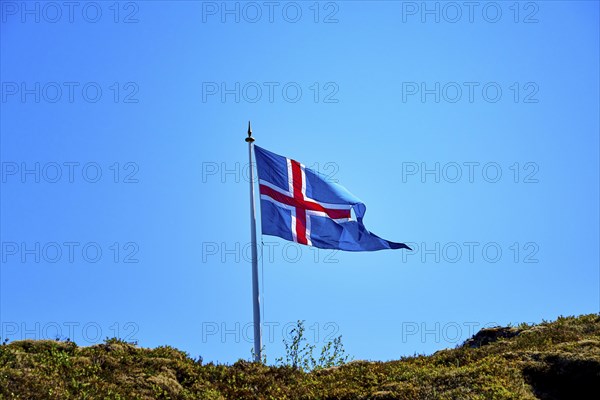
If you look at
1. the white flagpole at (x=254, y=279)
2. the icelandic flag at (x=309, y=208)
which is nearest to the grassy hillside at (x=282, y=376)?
the white flagpole at (x=254, y=279)

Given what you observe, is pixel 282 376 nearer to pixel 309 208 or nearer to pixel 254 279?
pixel 254 279

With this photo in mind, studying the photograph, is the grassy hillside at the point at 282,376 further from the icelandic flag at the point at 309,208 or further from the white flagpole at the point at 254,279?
the icelandic flag at the point at 309,208

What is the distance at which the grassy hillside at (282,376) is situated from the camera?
16859 millimetres

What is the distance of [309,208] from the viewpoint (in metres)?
25.0

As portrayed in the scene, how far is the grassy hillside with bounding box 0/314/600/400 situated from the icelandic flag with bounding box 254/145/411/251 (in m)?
5.30

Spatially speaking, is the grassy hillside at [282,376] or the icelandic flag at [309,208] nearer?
the grassy hillside at [282,376]

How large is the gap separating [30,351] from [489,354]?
11.0m

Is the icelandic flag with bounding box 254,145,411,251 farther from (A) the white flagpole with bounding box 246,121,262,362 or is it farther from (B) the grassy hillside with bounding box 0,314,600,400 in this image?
(B) the grassy hillside with bounding box 0,314,600,400

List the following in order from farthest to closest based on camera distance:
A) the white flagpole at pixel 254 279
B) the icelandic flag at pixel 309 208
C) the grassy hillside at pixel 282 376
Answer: the icelandic flag at pixel 309 208, the white flagpole at pixel 254 279, the grassy hillside at pixel 282 376

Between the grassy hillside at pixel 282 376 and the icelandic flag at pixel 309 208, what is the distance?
5.30 meters

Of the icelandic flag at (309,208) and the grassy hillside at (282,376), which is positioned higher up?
the icelandic flag at (309,208)

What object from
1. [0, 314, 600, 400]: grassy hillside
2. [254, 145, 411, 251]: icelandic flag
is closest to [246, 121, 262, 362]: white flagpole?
[254, 145, 411, 251]: icelandic flag

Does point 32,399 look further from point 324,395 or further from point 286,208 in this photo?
point 286,208

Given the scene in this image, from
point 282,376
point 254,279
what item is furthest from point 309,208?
point 282,376
